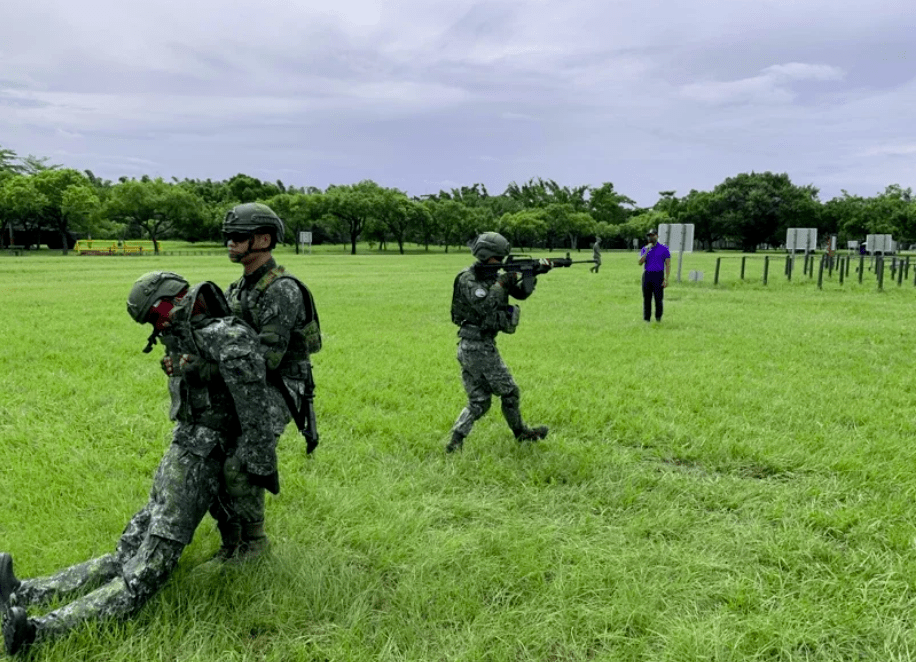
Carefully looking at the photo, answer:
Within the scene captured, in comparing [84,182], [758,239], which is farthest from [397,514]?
[758,239]

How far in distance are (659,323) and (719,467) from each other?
8087 millimetres

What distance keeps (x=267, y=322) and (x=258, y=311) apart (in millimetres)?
94

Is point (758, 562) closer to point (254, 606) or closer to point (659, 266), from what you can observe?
point (254, 606)

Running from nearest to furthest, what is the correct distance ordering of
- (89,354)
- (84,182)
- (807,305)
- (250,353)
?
(250,353) → (89,354) → (807,305) → (84,182)

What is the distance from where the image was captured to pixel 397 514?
4129 millimetres

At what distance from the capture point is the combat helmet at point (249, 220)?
10.4 ft

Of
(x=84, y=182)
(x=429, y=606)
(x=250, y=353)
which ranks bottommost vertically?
(x=429, y=606)

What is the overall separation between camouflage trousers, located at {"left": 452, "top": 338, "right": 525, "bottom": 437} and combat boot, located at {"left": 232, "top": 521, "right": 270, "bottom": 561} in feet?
7.31

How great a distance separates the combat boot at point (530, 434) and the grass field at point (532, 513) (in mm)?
83

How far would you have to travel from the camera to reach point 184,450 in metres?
2.93

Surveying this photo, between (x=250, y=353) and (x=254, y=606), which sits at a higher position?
(x=250, y=353)

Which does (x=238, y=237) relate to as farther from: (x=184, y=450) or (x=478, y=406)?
(x=478, y=406)

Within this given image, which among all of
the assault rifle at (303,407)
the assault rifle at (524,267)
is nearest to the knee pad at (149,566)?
the assault rifle at (303,407)

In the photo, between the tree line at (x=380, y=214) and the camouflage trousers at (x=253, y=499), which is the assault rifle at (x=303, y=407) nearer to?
the camouflage trousers at (x=253, y=499)
